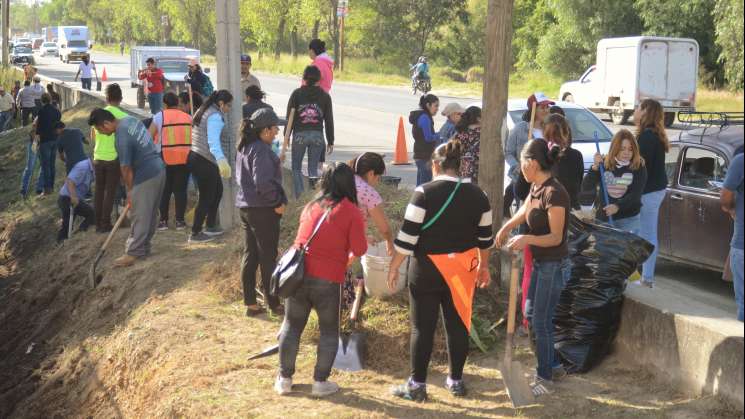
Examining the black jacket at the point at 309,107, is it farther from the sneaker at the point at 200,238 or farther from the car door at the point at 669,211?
the car door at the point at 669,211

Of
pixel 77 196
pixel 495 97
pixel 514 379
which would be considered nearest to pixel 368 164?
pixel 495 97

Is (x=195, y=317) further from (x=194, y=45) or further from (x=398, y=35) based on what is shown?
(x=194, y=45)

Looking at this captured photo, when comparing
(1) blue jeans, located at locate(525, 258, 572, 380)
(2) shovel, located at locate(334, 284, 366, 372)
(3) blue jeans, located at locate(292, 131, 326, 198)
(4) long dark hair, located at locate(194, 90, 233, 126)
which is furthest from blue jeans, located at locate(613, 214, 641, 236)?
(4) long dark hair, located at locate(194, 90, 233, 126)

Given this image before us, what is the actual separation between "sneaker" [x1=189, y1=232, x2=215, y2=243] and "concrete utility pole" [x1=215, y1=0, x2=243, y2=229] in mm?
542

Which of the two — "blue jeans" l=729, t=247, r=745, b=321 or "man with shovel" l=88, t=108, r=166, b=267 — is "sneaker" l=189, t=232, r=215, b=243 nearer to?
"man with shovel" l=88, t=108, r=166, b=267

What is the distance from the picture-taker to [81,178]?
13516 mm

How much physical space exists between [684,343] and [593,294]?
79 cm

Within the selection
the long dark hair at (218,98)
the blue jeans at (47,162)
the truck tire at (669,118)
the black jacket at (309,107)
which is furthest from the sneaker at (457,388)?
the truck tire at (669,118)

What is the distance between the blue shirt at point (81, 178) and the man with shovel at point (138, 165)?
112 inches

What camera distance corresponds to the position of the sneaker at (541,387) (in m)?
6.18

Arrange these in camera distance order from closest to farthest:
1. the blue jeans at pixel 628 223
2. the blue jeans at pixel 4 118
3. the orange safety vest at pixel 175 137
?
the blue jeans at pixel 628 223
the orange safety vest at pixel 175 137
the blue jeans at pixel 4 118

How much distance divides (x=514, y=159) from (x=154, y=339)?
3.97 meters

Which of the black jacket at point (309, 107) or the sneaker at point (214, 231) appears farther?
the sneaker at point (214, 231)

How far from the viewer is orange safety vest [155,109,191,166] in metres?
11.2
